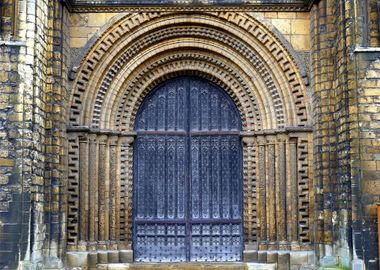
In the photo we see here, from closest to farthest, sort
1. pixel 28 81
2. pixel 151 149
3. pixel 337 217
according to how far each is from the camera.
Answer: pixel 28 81 < pixel 337 217 < pixel 151 149

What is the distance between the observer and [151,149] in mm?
12617

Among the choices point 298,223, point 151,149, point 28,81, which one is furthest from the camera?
point 151,149

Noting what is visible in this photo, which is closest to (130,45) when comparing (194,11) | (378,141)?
(194,11)

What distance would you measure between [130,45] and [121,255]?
13.7ft

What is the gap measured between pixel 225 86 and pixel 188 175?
199 centimetres

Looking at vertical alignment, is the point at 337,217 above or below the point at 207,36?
below

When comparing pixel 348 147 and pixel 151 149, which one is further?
pixel 151 149

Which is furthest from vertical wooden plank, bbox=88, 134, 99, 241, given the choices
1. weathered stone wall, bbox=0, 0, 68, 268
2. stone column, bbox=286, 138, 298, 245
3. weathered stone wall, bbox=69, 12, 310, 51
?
stone column, bbox=286, 138, 298, 245

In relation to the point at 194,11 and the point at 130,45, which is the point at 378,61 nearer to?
the point at 194,11

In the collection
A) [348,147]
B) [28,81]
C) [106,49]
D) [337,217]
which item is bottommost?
[337,217]

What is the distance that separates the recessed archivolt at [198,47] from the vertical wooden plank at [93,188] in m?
0.48

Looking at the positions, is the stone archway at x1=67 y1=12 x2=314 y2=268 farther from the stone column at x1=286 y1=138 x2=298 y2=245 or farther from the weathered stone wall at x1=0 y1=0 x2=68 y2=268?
the weathered stone wall at x1=0 y1=0 x2=68 y2=268

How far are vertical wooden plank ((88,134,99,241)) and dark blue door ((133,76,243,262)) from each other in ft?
3.10

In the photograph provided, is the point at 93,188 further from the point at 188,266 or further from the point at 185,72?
the point at 185,72
